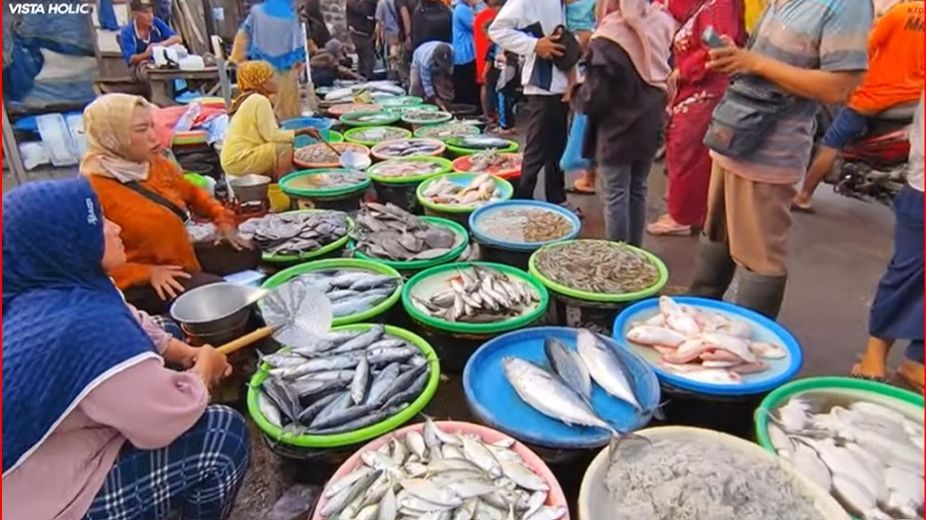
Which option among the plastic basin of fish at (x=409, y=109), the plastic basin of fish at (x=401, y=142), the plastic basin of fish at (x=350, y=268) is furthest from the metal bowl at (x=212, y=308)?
the plastic basin of fish at (x=409, y=109)

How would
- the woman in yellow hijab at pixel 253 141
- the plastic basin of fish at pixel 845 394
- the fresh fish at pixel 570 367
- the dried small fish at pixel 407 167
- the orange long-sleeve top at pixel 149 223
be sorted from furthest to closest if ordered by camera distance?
the dried small fish at pixel 407 167 → the woman in yellow hijab at pixel 253 141 → the orange long-sleeve top at pixel 149 223 → the fresh fish at pixel 570 367 → the plastic basin of fish at pixel 845 394

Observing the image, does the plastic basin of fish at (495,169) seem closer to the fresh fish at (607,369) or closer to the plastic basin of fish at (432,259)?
the plastic basin of fish at (432,259)

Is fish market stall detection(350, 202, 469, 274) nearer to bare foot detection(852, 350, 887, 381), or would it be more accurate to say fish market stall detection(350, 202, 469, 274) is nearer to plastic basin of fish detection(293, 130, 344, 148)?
plastic basin of fish detection(293, 130, 344, 148)

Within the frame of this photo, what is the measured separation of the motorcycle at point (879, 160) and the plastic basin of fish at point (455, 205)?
3.47 m

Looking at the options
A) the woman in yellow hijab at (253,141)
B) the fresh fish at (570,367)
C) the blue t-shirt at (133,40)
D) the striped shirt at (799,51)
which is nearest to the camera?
the striped shirt at (799,51)

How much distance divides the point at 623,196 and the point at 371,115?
420 cm

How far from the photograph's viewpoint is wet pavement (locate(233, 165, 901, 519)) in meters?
2.41

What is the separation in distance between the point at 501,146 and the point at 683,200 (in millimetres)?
1850

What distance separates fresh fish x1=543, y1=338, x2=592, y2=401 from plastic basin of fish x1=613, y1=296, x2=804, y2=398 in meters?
0.23

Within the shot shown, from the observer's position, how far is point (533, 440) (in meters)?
2.15

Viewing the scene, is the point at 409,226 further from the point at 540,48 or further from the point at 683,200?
the point at 683,200

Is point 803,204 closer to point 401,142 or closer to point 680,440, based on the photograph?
point 401,142

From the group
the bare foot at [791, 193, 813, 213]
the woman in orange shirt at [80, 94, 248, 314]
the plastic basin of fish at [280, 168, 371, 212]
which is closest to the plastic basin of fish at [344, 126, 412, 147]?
the plastic basin of fish at [280, 168, 371, 212]

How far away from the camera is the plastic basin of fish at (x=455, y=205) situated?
419cm
